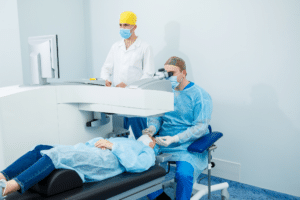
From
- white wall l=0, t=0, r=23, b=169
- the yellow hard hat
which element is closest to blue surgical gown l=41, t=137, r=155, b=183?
the yellow hard hat

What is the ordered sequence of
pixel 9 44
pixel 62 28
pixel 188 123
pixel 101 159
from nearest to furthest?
pixel 101 159 → pixel 188 123 → pixel 9 44 → pixel 62 28

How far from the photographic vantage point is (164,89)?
4.66 feet

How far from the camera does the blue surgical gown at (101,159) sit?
3.74 ft

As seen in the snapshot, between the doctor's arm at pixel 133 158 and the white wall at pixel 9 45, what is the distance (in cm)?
191

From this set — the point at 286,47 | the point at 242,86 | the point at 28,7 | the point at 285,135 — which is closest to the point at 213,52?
the point at 242,86

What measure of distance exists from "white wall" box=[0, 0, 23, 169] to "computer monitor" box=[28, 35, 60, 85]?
1.32m

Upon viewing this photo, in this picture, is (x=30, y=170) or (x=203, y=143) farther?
(x=203, y=143)

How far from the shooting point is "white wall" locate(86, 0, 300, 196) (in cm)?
208

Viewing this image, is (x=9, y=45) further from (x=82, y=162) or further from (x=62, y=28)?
(x=82, y=162)

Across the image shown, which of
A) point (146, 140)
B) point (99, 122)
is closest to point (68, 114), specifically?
point (99, 122)

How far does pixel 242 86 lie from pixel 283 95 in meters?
0.33

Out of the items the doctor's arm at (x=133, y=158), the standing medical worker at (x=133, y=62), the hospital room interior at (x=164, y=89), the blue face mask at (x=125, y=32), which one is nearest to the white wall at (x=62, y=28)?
the hospital room interior at (x=164, y=89)

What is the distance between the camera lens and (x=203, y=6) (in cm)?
242

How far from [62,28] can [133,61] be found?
4.48ft
